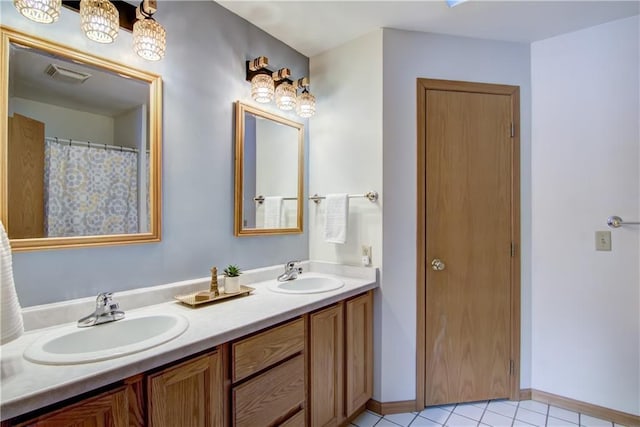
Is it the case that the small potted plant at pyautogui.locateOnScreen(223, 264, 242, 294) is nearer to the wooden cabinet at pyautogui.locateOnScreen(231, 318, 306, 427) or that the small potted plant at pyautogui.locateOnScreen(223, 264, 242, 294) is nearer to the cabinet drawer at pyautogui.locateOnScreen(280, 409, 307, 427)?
the wooden cabinet at pyautogui.locateOnScreen(231, 318, 306, 427)

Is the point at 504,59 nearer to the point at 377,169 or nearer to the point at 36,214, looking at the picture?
the point at 377,169

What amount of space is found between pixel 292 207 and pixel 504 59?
1713mm

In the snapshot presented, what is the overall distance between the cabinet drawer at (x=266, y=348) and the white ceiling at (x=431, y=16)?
1.69 metres

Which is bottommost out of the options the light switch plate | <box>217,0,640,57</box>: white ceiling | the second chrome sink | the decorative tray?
the second chrome sink

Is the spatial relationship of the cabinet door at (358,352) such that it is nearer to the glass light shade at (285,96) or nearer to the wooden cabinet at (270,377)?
the wooden cabinet at (270,377)

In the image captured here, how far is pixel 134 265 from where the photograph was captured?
1382 millimetres

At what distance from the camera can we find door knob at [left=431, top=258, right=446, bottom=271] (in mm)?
1997

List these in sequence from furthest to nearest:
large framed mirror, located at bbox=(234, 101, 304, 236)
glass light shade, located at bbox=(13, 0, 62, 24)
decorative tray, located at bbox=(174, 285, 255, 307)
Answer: large framed mirror, located at bbox=(234, 101, 304, 236), decorative tray, located at bbox=(174, 285, 255, 307), glass light shade, located at bbox=(13, 0, 62, 24)

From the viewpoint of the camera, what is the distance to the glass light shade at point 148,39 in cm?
130

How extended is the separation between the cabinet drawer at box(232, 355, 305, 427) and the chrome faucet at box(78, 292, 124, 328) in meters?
0.53

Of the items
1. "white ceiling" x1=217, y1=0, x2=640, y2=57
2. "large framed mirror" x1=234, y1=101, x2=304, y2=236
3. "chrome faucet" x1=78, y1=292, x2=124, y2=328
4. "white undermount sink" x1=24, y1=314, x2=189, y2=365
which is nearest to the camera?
"white undermount sink" x1=24, y1=314, x2=189, y2=365

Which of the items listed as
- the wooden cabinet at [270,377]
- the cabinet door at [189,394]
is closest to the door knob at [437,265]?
the wooden cabinet at [270,377]

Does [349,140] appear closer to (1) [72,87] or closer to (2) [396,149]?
(2) [396,149]

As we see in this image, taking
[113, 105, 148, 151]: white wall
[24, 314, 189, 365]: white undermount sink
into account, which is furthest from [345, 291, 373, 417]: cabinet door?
[113, 105, 148, 151]: white wall
